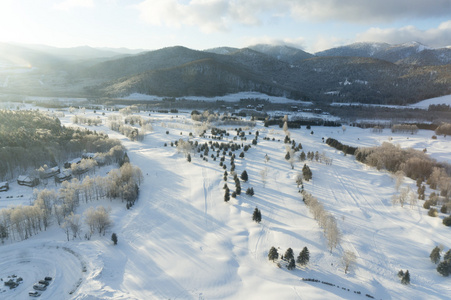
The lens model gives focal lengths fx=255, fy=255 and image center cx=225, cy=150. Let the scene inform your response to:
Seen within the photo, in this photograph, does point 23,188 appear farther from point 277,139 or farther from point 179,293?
point 277,139

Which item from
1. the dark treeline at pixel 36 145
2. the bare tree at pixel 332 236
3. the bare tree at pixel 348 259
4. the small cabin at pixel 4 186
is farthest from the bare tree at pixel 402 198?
the small cabin at pixel 4 186

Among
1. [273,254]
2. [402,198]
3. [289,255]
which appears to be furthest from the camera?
[402,198]

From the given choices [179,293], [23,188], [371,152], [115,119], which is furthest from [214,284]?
[115,119]

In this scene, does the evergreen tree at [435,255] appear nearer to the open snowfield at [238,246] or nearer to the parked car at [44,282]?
the open snowfield at [238,246]

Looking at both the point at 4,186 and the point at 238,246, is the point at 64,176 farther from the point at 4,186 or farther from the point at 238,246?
the point at 238,246

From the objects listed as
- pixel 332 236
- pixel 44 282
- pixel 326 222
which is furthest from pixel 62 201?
pixel 332 236
